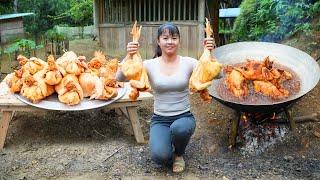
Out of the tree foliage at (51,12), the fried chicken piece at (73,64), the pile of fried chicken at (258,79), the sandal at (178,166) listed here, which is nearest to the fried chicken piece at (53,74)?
the fried chicken piece at (73,64)

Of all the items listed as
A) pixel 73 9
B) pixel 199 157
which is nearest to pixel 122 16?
pixel 199 157

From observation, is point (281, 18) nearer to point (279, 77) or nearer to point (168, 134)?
point (279, 77)

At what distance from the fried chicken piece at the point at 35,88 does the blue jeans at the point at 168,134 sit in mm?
1727

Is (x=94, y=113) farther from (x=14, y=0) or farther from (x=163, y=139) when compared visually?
(x=14, y=0)

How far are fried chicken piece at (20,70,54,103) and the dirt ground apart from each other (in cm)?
75

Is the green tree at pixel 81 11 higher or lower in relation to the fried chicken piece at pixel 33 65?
higher

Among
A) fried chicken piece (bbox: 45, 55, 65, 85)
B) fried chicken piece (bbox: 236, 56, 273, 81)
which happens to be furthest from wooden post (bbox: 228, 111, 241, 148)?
fried chicken piece (bbox: 45, 55, 65, 85)

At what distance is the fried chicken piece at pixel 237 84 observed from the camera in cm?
491

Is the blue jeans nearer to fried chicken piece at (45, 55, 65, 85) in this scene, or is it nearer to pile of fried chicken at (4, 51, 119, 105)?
pile of fried chicken at (4, 51, 119, 105)

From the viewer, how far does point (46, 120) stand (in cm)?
634

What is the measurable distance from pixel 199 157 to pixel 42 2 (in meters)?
19.5

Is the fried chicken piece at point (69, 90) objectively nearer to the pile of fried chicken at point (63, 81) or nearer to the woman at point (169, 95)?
the pile of fried chicken at point (63, 81)

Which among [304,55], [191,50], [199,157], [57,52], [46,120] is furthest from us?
[57,52]

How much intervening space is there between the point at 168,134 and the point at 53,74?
1.96 meters
